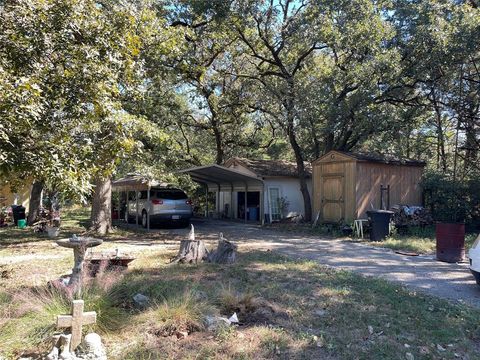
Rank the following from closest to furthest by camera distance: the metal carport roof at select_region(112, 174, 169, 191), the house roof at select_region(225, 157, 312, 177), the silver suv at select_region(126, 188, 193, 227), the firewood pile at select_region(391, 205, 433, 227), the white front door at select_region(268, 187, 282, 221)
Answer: the firewood pile at select_region(391, 205, 433, 227)
the metal carport roof at select_region(112, 174, 169, 191)
the silver suv at select_region(126, 188, 193, 227)
the house roof at select_region(225, 157, 312, 177)
the white front door at select_region(268, 187, 282, 221)

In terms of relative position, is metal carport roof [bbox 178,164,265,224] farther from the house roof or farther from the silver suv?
the silver suv

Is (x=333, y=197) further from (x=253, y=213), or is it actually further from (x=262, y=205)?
(x=253, y=213)

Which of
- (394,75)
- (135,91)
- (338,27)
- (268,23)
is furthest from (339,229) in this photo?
(135,91)

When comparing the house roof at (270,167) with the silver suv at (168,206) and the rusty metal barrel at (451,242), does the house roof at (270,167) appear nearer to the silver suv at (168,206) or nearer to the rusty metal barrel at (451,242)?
the silver suv at (168,206)

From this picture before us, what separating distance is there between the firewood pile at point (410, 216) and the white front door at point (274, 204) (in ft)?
20.5

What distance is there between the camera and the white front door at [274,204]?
798 inches

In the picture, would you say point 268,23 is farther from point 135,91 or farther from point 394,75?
point 135,91

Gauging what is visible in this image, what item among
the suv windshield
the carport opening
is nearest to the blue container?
the carport opening

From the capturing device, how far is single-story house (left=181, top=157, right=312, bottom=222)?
19797mm

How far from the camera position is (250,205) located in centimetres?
2216

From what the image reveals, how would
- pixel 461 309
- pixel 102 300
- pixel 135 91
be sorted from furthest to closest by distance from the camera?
pixel 135 91 < pixel 461 309 < pixel 102 300

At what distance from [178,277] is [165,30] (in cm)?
758

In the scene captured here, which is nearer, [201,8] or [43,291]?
[43,291]

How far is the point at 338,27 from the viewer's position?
15.4 metres
